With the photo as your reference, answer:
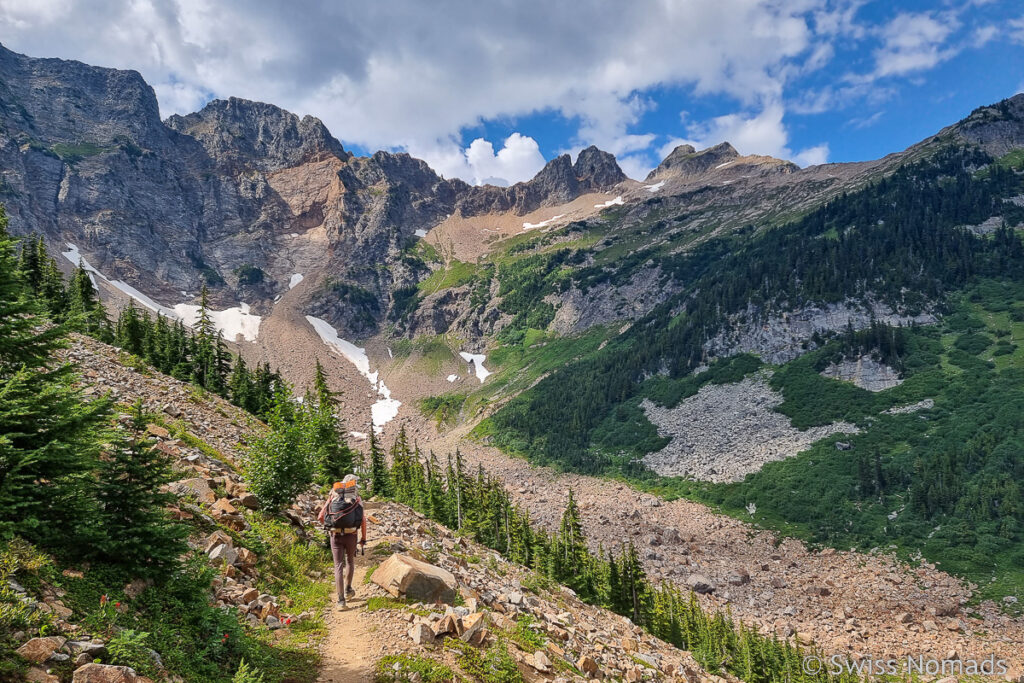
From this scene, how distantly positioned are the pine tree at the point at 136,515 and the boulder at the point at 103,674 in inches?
123

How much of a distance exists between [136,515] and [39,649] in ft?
11.5

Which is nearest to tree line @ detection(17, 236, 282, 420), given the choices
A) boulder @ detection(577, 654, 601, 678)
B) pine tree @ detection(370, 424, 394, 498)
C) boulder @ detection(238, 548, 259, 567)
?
pine tree @ detection(370, 424, 394, 498)

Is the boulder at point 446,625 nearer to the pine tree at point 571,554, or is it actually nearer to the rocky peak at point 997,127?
the pine tree at point 571,554

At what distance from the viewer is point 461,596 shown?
12945mm

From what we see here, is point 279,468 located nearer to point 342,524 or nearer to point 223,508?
point 223,508

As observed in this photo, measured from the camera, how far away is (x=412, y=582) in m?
11.9

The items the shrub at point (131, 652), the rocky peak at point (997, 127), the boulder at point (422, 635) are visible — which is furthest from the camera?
the rocky peak at point (997, 127)

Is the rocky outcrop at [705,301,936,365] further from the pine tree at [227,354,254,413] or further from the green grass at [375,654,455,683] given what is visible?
the green grass at [375,654,455,683]

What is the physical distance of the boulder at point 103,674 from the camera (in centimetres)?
475

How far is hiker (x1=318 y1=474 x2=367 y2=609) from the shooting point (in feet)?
37.6

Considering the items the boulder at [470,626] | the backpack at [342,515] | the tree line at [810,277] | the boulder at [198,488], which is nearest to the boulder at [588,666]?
the boulder at [470,626]

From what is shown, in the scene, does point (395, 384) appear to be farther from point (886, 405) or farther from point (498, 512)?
point (886, 405)

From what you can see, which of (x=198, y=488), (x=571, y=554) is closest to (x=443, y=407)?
(x=571, y=554)

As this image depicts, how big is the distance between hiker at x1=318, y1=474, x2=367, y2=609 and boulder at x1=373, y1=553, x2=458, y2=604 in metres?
0.91
